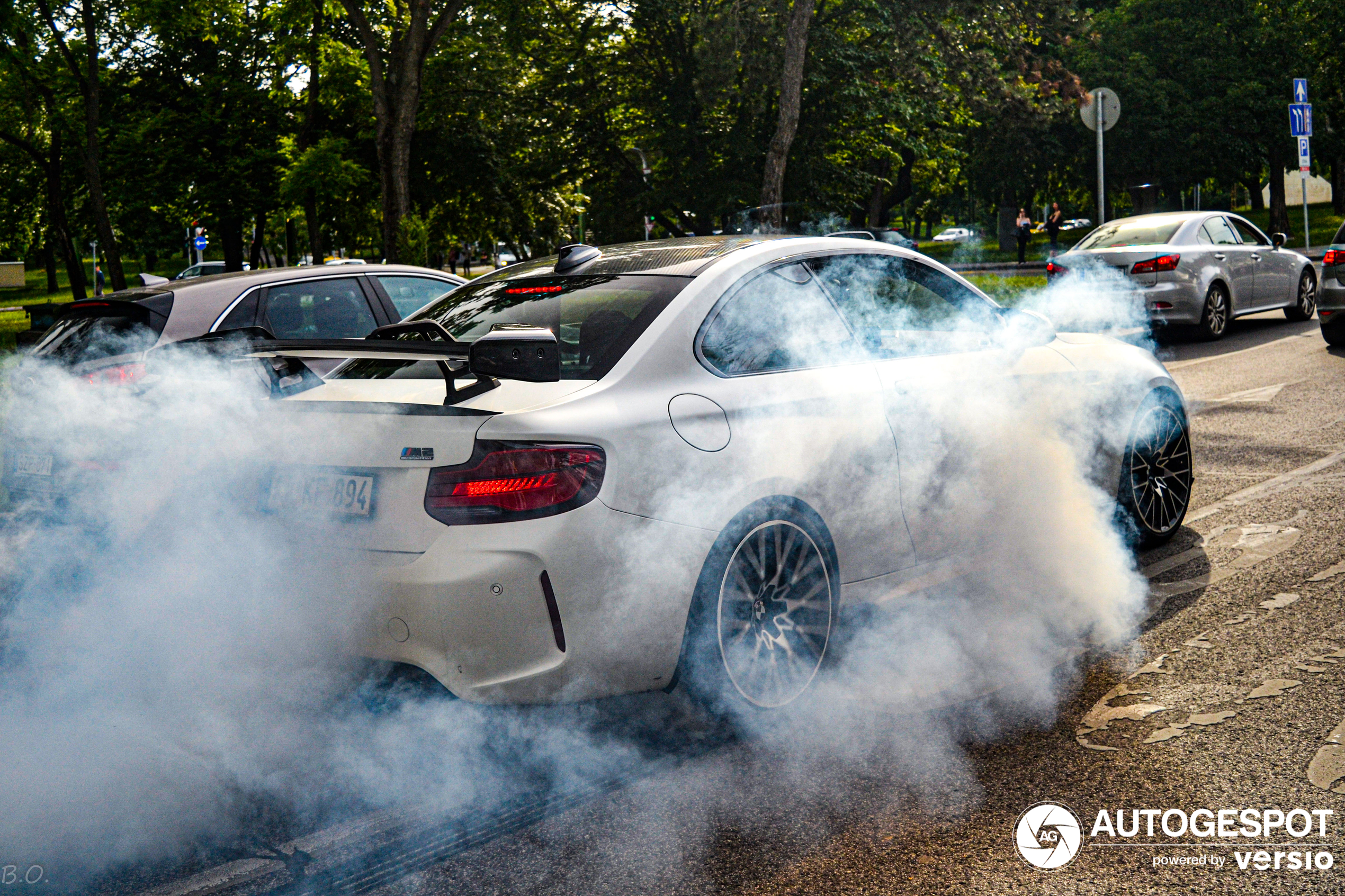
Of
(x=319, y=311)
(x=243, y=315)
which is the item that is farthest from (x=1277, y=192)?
(x=243, y=315)

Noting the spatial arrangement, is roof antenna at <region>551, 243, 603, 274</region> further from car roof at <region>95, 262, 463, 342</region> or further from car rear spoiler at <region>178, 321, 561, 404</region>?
car roof at <region>95, 262, 463, 342</region>

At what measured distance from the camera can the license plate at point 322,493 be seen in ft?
10.5

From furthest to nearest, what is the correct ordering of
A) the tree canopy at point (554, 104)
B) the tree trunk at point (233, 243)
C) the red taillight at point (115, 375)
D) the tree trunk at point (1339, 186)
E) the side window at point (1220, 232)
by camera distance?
1. the tree trunk at point (1339, 186)
2. the tree trunk at point (233, 243)
3. the tree canopy at point (554, 104)
4. the side window at point (1220, 232)
5. the red taillight at point (115, 375)

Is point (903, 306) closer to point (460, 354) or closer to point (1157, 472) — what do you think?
point (1157, 472)

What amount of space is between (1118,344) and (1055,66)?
24357mm

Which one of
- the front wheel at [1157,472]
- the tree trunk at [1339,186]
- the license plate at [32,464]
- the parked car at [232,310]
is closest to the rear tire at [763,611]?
the front wheel at [1157,472]

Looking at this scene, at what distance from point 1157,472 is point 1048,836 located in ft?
9.08

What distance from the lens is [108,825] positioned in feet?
10.2

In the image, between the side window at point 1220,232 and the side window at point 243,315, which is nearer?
the side window at point 243,315

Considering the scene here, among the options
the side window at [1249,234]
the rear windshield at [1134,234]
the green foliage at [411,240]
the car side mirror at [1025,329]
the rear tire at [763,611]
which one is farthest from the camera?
the green foliage at [411,240]

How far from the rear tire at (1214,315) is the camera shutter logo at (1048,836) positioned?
39.2 ft

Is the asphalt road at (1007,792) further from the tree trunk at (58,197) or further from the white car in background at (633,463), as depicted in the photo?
the tree trunk at (58,197)

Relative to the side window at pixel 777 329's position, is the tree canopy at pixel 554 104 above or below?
above

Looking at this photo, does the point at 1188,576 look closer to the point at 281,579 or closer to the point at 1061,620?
the point at 1061,620
